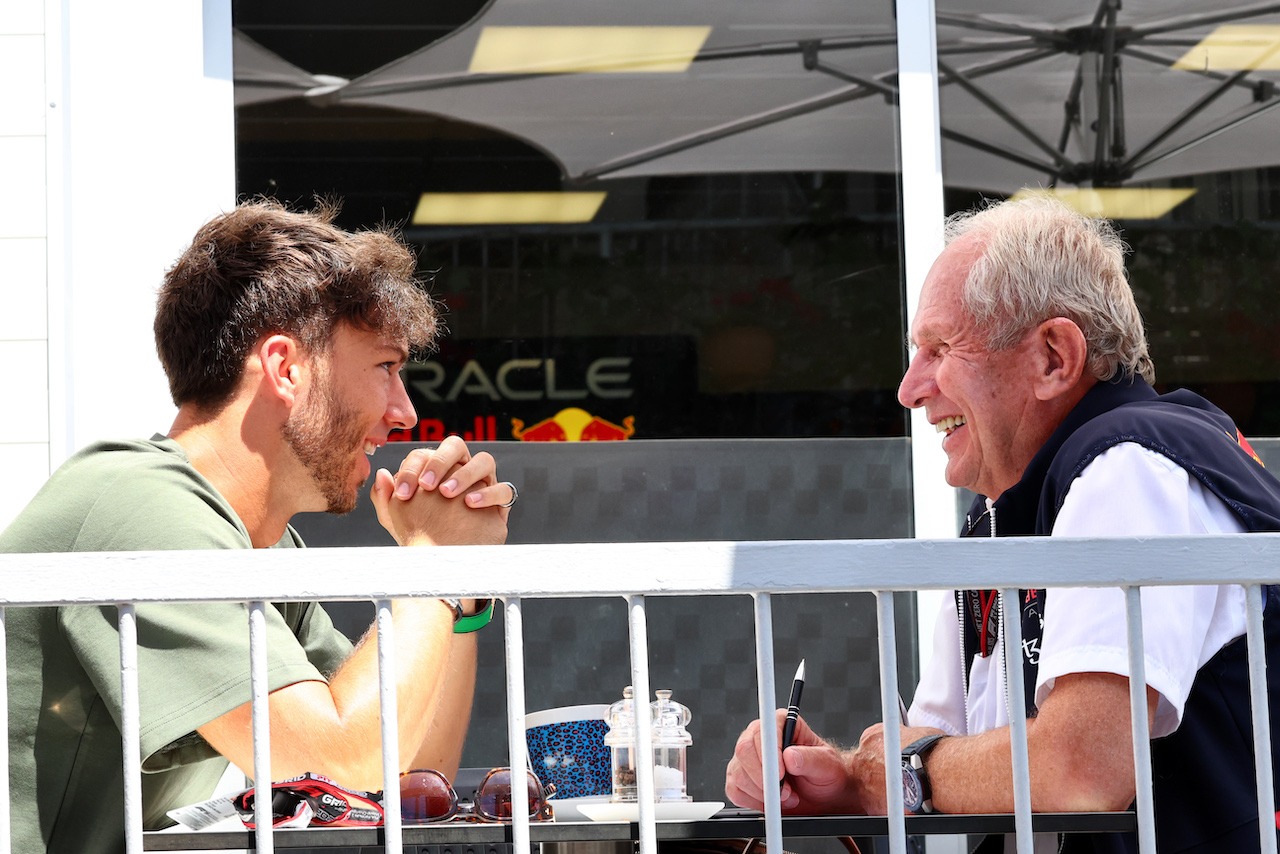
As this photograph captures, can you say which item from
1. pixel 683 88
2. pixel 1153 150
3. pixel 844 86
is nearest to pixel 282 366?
pixel 683 88

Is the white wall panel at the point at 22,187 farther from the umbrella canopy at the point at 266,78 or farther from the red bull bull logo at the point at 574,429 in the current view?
the red bull bull logo at the point at 574,429

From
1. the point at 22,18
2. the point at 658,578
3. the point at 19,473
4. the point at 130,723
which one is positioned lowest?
the point at 130,723

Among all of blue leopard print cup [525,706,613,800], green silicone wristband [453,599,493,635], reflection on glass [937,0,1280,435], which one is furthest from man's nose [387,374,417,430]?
reflection on glass [937,0,1280,435]

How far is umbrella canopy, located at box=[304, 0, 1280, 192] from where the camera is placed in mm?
2723

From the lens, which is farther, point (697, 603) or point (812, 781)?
point (697, 603)

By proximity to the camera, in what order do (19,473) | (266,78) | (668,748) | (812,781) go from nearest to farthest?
1. (812,781)
2. (668,748)
3. (19,473)
4. (266,78)

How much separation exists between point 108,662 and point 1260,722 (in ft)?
3.69

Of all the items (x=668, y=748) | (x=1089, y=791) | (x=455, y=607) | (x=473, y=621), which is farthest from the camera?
(x=473, y=621)

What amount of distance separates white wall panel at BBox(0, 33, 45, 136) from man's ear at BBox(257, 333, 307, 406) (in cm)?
110

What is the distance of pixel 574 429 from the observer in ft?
8.83

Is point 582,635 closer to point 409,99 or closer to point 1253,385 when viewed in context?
point 409,99

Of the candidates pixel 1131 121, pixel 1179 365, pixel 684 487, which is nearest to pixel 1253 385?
pixel 1179 365

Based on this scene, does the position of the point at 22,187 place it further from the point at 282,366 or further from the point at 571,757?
the point at 571,757

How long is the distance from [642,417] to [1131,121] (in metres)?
1.36
